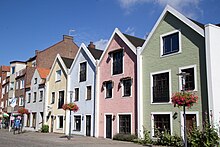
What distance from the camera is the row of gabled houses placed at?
62.7ft

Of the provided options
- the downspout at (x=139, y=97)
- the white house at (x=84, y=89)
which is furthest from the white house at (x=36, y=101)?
the downspout at (x=139, y=97)

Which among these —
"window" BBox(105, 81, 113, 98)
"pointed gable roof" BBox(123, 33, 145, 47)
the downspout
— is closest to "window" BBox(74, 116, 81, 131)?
"window" BBox(105, 81, 113, 98)

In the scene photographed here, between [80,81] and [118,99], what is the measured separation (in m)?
7.32

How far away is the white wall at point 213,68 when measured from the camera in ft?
59.0

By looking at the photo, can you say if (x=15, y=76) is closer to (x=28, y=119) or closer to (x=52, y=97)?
(x=28, y=119)

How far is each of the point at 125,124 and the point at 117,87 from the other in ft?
11.4

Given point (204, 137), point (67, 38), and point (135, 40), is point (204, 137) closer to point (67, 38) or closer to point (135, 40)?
point (135, 40)

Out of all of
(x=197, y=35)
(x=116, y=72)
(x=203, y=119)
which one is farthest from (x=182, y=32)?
(x=116, y=72)

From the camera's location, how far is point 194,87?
19578 millimetres

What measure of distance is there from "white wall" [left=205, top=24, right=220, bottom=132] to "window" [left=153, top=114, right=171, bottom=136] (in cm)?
392

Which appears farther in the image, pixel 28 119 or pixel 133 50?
pixel 28 119

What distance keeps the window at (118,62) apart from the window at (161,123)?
6059 millimetres

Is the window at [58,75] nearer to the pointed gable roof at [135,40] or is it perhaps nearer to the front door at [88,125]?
the front door at [88,125]

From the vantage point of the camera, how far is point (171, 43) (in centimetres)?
2184
